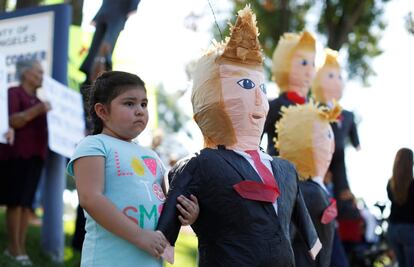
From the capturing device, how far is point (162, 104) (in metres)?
33.6

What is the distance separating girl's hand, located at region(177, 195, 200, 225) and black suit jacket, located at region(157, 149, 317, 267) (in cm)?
3

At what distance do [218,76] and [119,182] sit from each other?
84 cm

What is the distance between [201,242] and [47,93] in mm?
2946

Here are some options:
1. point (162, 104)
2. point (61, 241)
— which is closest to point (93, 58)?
point (61, 241)

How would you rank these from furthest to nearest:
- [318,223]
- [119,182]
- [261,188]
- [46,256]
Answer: [46,256], [318,223], [261,188], [119,182]

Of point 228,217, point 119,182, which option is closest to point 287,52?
point 228,217

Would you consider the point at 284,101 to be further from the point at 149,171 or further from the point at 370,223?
the point at 370,223

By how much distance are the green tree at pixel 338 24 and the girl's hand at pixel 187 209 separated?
9984 millimetres

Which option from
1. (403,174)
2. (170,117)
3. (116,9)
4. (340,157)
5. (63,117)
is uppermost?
(116,9)

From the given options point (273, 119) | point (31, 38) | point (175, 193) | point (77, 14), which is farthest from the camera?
point (77, 14)

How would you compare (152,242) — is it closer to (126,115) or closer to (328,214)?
(126,115)

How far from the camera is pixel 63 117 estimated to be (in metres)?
6.24

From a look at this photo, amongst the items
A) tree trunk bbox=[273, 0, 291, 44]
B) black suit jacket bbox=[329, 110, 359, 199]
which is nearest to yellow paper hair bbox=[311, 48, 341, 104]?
black suit jacket bbox=[329, 110, 359, 199]

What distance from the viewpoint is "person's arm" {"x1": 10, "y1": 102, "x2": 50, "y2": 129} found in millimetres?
5848
